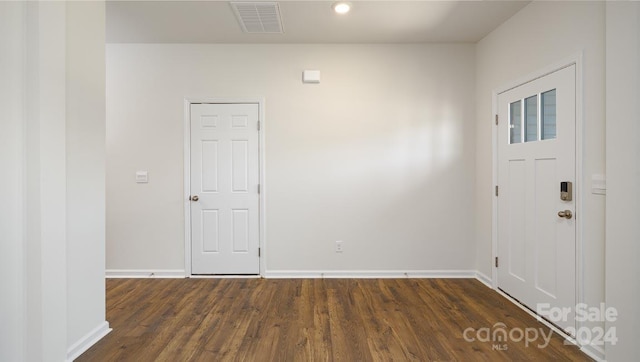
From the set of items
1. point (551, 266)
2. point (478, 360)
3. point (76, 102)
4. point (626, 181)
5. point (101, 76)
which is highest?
point (101, 76)

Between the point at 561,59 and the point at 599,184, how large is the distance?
1023mm

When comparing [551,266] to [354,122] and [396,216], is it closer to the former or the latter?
[396,216]

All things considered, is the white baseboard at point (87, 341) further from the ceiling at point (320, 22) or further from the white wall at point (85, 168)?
the ceiling at point (320, 22)

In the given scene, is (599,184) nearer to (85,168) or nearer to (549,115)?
(549,115)

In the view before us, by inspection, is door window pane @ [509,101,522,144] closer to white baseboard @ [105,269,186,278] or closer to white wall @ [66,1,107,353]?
white wall @ [66,1,107,353]

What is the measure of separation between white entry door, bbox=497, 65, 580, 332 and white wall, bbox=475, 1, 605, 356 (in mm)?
107

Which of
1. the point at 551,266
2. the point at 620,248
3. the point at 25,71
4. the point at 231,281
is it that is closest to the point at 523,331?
the point at 551,266

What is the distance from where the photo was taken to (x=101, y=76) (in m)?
2.22

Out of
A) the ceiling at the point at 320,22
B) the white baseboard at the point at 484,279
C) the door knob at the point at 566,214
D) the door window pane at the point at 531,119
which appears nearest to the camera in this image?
the door knob at the point at 566,214

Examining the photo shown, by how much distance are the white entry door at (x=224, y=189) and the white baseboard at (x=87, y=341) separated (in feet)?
4.15

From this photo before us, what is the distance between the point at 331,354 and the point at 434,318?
3.39 feet

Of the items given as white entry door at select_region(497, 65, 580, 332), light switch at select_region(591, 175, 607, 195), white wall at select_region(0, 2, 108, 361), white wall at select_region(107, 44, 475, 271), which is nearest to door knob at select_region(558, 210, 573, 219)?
white entry door at select_region(497, 65, 580, 332)

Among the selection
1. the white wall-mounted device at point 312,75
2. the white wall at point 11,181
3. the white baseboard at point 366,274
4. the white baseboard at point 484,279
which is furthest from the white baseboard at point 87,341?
the white baseboard at point 484,279

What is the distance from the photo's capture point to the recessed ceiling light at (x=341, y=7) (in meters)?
2.63
